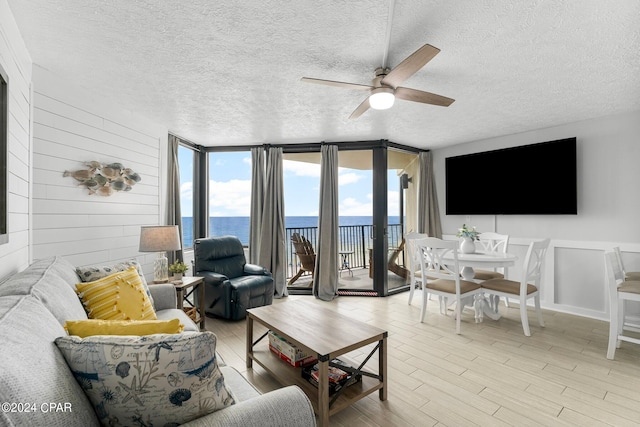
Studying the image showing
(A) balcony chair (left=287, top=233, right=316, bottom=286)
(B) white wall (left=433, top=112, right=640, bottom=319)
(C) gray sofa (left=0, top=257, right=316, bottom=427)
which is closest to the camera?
(C) gray sofa (left=0, top=257, right=316, bottom=427)

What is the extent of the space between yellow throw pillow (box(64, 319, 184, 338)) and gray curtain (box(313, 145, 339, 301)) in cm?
366

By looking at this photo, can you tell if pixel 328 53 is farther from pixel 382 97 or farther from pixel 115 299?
pixel 115 299

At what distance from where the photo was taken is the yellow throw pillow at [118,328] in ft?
3.59

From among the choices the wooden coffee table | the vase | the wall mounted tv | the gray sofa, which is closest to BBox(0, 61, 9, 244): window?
the gray sofa

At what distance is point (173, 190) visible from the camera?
418 centimetres

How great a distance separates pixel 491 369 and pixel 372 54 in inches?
104

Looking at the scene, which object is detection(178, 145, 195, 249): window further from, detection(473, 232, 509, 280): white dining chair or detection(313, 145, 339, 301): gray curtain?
detection(473, 232, 509, 280): white dining chair

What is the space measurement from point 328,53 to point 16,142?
7.24ft

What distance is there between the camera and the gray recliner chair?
363cm

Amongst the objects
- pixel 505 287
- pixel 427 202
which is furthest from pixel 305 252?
pixel 505 287

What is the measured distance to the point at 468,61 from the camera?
232cm

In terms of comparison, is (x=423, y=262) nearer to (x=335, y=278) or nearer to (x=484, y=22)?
(x=335, y=278)

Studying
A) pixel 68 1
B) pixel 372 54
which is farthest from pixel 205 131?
pixel 372 54

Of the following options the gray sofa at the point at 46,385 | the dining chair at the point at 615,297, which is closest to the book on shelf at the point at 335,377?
the gray sofa at the point at 46,385
